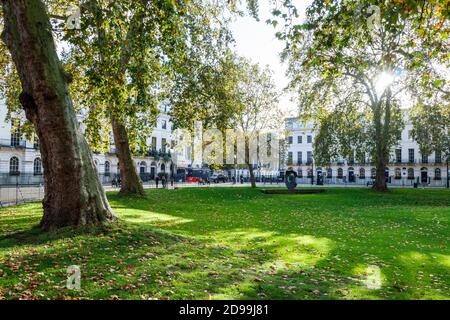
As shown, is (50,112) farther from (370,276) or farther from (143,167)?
(143,167)

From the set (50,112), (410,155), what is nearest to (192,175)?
(410,155)

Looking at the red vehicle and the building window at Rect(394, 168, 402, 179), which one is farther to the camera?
the building window at Rect(394, 168, 402, 179)

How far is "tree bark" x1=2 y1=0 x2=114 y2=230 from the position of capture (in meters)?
8.38

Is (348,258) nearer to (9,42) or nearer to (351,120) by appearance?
(9,42)

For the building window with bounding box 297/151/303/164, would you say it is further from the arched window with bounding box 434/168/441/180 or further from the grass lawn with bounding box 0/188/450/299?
the grass lawn with bounding box 0/188/450/299

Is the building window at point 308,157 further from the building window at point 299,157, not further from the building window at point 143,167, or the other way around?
the building window at point 143,167

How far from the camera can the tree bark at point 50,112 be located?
838 centimetres

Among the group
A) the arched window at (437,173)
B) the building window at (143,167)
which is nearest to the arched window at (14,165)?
the building window at (143,167)

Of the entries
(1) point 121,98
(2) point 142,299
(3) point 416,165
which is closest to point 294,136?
(3) point 416,165

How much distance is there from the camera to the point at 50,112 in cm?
840

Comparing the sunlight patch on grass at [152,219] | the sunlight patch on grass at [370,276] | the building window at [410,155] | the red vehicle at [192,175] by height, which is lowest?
the sunlight patch on grass at [370,276]

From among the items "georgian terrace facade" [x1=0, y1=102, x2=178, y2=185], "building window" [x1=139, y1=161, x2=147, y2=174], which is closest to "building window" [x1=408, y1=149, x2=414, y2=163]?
"georgian terrace facade" [x1=0, y1=102, x2=178, y2=185]

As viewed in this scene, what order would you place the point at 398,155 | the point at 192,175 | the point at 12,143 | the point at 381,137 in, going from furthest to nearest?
the point at 192,175, the point at 398,155, the point at 12,143, the point at 381,137

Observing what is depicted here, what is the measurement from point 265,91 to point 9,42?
29.2 meters
